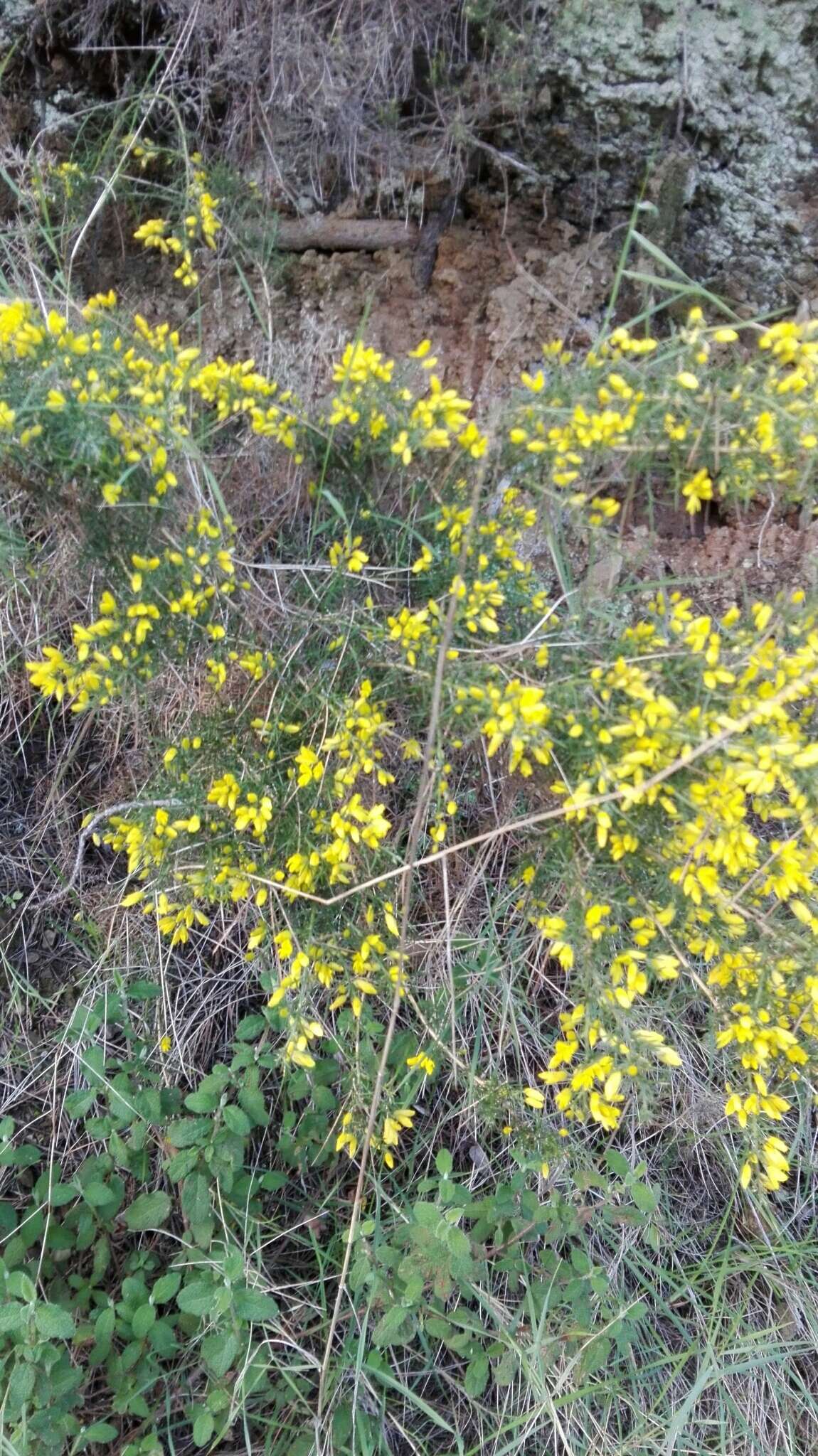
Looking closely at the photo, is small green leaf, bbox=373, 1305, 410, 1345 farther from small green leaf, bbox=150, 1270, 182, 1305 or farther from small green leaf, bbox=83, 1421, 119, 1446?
small green leaf, bbox=83, 1421, 119, 1446

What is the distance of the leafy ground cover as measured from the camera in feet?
4.70

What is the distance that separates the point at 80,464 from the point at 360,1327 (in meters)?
1.68

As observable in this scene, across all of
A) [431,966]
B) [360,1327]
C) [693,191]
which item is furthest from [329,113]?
[360,1327]

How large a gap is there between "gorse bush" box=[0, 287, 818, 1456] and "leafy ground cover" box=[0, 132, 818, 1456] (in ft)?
0.04

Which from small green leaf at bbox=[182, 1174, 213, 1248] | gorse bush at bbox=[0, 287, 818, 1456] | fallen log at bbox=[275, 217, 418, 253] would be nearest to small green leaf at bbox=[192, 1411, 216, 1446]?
gorse bush at bbox=[0, 287, 818, 1456]

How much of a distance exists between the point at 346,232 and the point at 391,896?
5.14 feet

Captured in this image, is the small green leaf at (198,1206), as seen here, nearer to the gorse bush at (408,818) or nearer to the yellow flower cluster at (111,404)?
the gorse bush at (408,818)

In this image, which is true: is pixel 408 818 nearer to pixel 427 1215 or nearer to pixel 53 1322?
pixel 427 1215

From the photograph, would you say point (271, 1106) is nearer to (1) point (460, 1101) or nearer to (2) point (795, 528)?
(1) point (460, 1101)

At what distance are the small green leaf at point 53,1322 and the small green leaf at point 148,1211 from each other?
21cm

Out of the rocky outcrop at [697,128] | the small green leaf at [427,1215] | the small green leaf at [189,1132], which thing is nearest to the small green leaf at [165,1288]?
the small green leaf at [189,1132]

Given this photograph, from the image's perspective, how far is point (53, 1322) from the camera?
1562 millimetres

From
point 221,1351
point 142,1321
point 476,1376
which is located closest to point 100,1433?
point 142,1321

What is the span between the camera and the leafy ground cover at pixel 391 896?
56.4 inches
